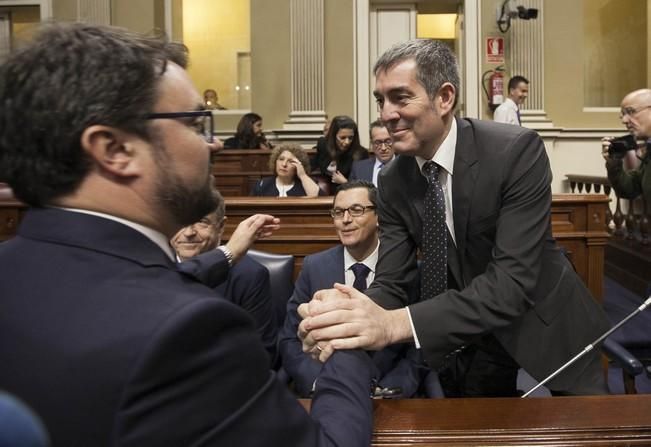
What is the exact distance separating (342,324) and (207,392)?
604 mm

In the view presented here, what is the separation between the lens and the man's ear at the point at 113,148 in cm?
97

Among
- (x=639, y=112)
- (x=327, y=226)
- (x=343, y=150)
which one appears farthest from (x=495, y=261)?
(x=343, y=150)

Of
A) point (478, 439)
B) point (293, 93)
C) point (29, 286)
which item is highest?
point (293, 93)

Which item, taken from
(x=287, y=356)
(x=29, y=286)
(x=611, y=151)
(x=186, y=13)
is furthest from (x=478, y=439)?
(x=186, y=13)

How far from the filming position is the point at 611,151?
14.2ft

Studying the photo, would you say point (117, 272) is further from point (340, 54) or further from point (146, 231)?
point (340, 54)

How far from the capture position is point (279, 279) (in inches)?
135

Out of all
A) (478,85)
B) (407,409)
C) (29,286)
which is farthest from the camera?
(478,85)

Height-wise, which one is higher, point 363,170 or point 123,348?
point 363,170

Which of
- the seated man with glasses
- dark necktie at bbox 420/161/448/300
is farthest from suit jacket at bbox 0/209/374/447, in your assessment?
the seated man with glasses

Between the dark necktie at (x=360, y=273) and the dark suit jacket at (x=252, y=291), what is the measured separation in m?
0.38

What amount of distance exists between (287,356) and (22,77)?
2.12 metres

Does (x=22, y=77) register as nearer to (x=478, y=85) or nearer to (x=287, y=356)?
(x=287, y=356)

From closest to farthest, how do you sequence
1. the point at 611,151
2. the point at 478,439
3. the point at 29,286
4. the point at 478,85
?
the point at 29,286 → the point at 478,439 → the point at 611,151 → the point at 478,85
